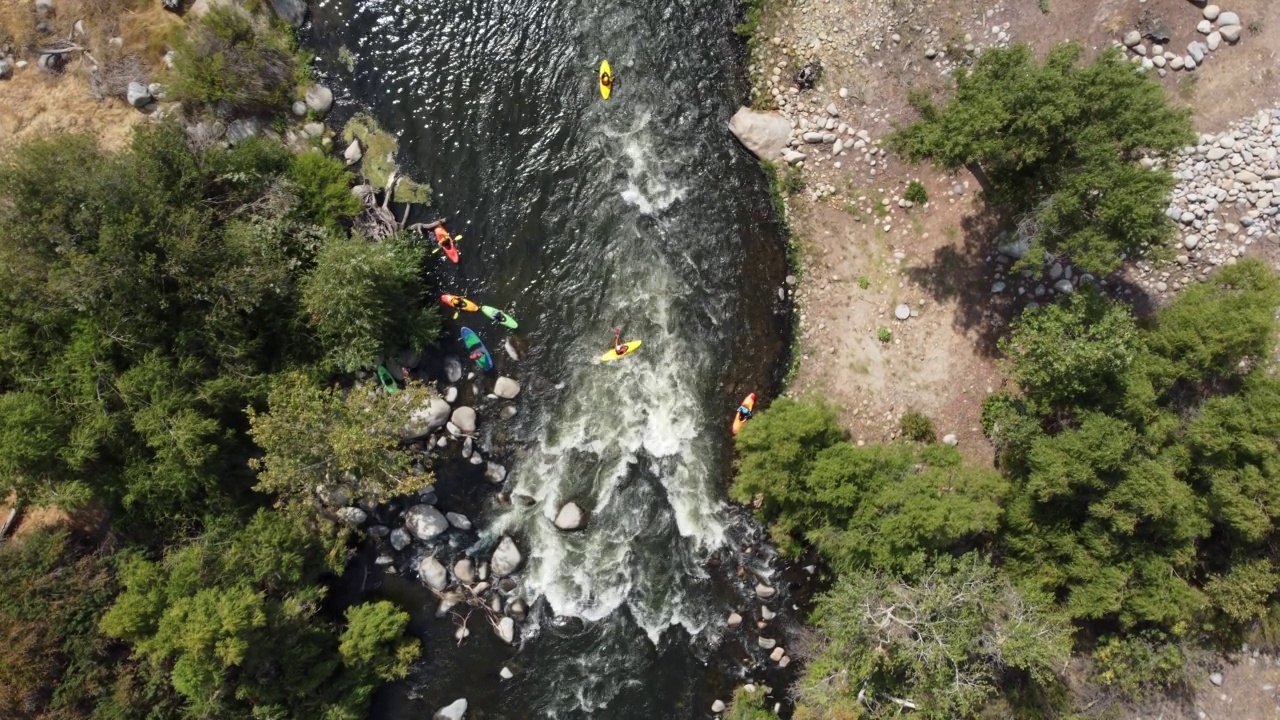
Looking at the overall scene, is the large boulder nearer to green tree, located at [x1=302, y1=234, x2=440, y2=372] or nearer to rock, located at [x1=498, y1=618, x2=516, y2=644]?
green tree, located at [x1=302, y1=234, x2=440, y2=372]

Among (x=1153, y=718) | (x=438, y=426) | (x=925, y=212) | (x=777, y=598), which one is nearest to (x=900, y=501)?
(x=777, y=598)

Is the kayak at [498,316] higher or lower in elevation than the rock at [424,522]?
higher

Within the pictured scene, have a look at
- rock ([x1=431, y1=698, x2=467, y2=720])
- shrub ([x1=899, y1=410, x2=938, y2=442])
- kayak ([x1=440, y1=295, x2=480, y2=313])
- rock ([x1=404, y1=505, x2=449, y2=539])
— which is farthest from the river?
shrub ([x1=899, y1=410, x2=938, y2=442])

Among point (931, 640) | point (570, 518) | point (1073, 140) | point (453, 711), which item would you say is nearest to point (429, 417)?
point (570, 518)

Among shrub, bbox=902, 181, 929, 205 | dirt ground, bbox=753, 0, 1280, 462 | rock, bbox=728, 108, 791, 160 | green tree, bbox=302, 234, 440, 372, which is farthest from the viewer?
rock, bbox=728, 108, 791, 160

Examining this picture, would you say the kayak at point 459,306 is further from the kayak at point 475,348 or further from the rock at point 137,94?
the rock at point 137,94

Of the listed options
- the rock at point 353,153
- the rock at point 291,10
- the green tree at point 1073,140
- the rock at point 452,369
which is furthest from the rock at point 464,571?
the green tree at point 1073,140
